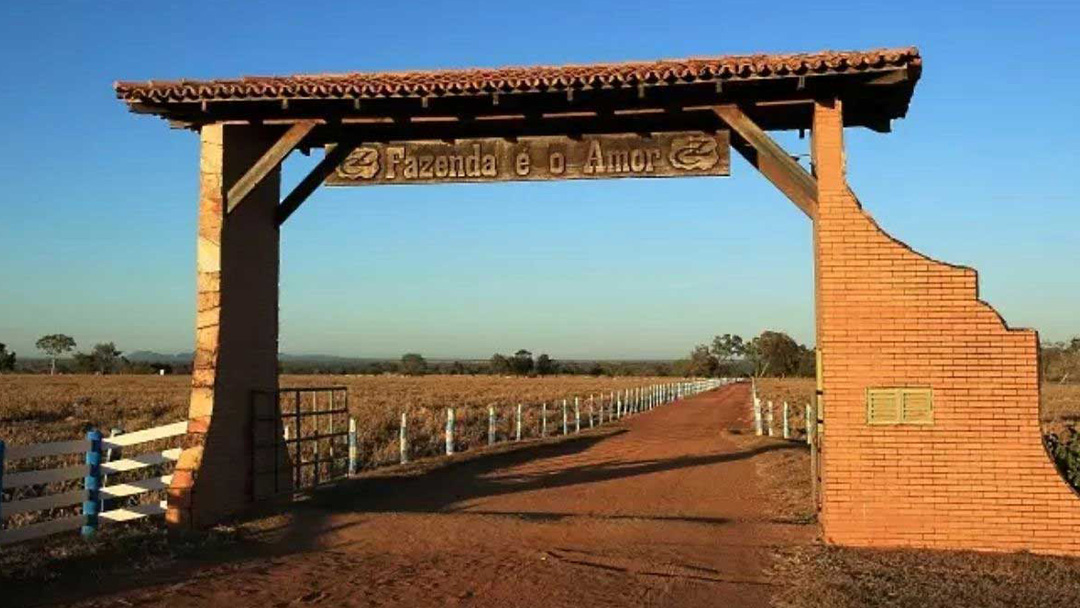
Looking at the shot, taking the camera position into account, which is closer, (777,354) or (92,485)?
(92,485)

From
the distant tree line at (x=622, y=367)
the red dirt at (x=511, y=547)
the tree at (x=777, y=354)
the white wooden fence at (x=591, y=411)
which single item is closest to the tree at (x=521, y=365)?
the distant tree line at (x=622, y=367)

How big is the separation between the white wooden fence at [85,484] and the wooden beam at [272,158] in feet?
9.73

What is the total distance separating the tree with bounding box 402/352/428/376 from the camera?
523 feet

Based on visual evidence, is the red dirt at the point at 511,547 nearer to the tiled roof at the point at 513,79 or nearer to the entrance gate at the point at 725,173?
the entrance gate at the point at 725,173

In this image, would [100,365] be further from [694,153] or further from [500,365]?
[694,153]

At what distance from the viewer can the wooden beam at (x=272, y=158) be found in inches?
506

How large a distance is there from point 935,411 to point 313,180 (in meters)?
8.40

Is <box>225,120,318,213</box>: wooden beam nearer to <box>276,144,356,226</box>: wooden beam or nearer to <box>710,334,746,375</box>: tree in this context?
<box>276,144,356,226</box>: wooden beam

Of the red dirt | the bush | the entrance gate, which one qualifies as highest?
the entrance gate

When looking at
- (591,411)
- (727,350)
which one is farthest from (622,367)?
(591,411)

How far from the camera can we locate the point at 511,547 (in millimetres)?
11086

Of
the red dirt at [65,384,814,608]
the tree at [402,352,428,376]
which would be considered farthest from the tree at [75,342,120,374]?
the red dirt at [65,384,814,608]

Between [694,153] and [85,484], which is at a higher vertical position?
[694,153]

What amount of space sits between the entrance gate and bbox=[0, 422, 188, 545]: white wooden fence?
2.45ft
